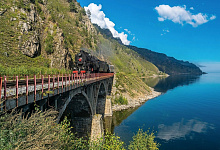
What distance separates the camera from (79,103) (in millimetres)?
24828

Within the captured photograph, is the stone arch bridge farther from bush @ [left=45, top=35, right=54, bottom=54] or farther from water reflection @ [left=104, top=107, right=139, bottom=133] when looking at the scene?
bush @ [left=45, top=35, right=54, bottom=54]

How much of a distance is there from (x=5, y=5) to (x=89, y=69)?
63777 mm

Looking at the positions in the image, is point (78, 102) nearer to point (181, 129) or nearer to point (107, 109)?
point (107, 109)

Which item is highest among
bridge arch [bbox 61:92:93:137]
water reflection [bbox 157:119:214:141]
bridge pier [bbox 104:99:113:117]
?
bridge arch [bbox 61:92:93:137]

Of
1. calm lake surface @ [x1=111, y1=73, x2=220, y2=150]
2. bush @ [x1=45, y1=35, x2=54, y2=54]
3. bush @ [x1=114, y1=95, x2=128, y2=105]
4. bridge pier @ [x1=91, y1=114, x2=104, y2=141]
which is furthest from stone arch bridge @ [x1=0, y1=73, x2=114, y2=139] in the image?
bush @ [x1=45, y1=35, x2=54, y2=54]

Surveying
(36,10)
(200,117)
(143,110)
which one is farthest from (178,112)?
(36,10)

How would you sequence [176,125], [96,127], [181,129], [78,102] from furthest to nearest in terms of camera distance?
[176,125] < [181,129] < [96,127] < [78,102]

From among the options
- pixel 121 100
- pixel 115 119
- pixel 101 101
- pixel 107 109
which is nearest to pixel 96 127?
pixel 115 119

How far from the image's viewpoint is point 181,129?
36.7m

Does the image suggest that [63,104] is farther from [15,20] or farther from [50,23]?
[50,23]

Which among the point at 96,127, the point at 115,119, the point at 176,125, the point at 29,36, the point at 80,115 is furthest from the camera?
the point at 29,36

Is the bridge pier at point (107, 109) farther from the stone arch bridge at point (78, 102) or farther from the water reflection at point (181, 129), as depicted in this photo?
the water reflection at point (181, 129)

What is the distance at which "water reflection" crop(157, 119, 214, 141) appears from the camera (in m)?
33.2

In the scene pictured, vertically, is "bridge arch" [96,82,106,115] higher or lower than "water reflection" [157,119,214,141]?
higher
